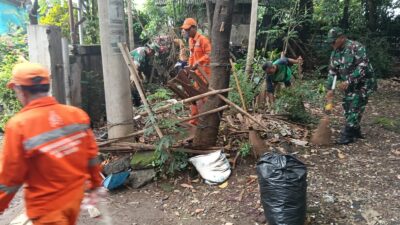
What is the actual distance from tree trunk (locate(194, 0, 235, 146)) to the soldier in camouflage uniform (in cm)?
182

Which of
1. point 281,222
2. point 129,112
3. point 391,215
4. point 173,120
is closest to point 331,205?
point 391,215

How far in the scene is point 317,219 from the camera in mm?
3820

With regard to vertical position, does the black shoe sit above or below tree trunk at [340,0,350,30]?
below

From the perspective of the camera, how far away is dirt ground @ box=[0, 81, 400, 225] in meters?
3.95

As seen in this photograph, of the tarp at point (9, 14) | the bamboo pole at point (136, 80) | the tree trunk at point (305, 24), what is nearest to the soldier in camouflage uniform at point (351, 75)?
the bamboo pole at point (136, 80)

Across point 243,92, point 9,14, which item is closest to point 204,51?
point 243,92

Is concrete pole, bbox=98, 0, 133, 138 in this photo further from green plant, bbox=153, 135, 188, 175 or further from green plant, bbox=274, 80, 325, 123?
green plant, bbox=274, 80, 325, 123

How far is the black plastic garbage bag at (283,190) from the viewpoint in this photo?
3.45 meters

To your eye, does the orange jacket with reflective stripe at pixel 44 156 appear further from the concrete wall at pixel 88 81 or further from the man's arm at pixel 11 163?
the concrete wall at pixel 88 81

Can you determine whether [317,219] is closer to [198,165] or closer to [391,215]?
[391,215]

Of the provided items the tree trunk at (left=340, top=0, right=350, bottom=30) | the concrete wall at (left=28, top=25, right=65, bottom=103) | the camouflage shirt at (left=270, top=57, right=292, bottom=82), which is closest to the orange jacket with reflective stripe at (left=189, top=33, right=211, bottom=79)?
the camouflage shirt at (left=270, top=57, right=292, bottom=82)

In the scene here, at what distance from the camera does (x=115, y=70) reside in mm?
5191

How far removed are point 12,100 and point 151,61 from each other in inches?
149

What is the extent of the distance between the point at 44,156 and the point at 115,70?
2.99 meters
